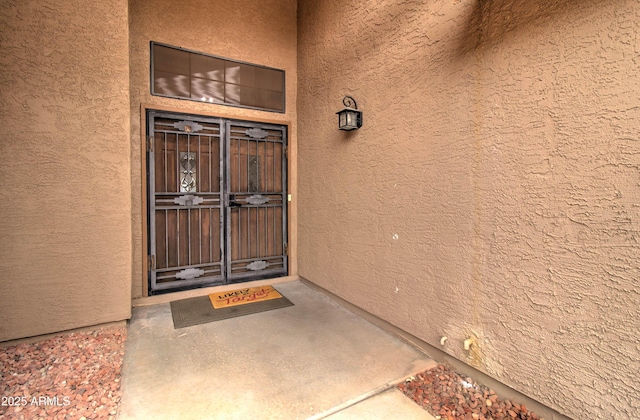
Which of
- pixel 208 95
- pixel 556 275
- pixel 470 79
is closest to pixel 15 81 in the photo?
pixel 208 95

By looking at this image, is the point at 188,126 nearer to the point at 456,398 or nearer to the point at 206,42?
the point at 206,42

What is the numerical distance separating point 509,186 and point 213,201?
309 cm

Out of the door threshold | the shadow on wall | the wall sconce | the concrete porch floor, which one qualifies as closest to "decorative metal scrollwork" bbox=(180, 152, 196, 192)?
the door threshold

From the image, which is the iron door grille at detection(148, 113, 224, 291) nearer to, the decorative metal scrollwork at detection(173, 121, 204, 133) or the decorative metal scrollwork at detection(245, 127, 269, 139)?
the decorative metal scrollwork at detection(173, 121, 204, 133)

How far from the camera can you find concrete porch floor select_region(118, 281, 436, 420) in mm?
1794

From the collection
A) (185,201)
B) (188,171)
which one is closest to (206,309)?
(185,201)

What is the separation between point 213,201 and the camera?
373 centimetres

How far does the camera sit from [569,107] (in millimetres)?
1573

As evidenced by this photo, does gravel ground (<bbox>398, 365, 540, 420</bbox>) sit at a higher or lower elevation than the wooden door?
lower

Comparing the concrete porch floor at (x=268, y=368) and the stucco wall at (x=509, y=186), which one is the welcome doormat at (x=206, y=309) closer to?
the concrete porch floor at (x=268, y=368)

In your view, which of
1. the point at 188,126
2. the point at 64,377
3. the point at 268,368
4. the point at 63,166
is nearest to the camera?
the point at 64,377

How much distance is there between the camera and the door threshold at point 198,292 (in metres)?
3.36

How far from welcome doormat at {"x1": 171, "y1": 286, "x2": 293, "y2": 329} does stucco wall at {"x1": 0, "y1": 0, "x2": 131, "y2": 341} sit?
49cm

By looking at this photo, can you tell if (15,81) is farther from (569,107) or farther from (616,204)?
(616,204)
